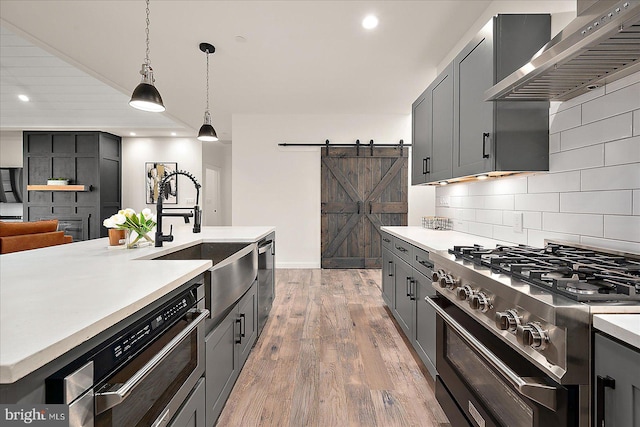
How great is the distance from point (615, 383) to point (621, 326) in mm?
139

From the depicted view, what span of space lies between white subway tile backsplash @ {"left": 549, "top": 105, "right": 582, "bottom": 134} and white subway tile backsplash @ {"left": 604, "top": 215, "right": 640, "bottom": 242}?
0.53 metres

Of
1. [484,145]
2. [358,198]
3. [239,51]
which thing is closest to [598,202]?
[484,145]

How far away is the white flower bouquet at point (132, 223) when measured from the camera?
1835 millimetres

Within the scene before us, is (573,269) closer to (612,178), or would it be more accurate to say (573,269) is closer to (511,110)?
(612,178)

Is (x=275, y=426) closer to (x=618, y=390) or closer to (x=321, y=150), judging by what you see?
(x=618, y=390)

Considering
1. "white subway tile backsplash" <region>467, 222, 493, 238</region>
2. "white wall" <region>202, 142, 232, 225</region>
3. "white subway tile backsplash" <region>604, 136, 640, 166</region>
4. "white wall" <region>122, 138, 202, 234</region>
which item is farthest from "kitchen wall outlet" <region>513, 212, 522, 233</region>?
"white wall" <region>202, 142, 232, 225</region>

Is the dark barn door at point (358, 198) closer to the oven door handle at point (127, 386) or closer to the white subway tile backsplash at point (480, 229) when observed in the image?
the white subway tile backsplash at point (480, 229)

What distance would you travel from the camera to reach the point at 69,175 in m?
7.50

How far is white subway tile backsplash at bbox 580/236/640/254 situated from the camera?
1368 millimetres

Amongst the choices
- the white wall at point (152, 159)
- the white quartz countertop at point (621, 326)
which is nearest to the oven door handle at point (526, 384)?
the white quartz countertop at point (621, 326)

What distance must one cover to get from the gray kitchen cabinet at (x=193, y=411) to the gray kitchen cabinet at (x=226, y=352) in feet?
0.27

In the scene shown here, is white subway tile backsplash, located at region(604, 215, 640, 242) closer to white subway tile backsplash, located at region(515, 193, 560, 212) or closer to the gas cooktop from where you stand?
the gas cooktop

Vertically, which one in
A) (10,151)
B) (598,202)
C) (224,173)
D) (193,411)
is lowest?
(193,411)

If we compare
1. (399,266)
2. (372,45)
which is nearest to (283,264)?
(399,266)
